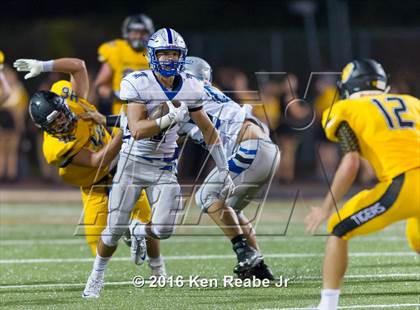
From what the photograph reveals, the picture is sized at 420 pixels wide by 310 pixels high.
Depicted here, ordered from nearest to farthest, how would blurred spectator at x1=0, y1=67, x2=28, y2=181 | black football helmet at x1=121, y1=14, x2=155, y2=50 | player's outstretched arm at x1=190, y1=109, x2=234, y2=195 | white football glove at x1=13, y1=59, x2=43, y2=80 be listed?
player's outstretched arm at x1=190, y1=109, x2=234, y2=195
white football glove at x1=13, y1=59, x2=43, y2=80
black football helmet at x1=121, y1=14, x2=155, y2=50
blurred spectator at x1=0, y1=67, x2=28, y2=181

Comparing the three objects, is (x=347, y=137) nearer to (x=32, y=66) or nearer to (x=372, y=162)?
(x=372, y=162)

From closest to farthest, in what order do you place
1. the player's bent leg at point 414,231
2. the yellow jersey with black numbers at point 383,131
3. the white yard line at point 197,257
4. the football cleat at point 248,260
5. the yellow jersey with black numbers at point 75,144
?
the yellow jersey with black numbers at point 383,131 → the player's bent leg at point 414,231 → the yellow jersey with black numbers at point 75,144 → the football cleat at point 248,260 → the white yard line at point 197,257

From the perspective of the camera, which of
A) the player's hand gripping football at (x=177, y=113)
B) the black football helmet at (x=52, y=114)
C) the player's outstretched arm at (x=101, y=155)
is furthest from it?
the player's outstretched arm at (x=101, y=155)

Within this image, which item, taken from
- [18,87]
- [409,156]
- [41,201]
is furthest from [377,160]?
[18,87]

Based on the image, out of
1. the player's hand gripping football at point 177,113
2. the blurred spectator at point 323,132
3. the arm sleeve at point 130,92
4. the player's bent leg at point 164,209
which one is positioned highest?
the arm sleeve at point 130,92

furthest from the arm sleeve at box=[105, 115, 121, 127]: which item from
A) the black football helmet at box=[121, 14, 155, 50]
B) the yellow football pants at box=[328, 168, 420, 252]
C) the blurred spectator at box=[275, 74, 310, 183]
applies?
the blurred spectator at box=[275, 74, 310, 183]

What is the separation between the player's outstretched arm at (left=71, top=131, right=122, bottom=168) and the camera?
7.11 metres

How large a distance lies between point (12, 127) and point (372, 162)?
11.5 m

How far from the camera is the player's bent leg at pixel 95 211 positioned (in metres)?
7.64

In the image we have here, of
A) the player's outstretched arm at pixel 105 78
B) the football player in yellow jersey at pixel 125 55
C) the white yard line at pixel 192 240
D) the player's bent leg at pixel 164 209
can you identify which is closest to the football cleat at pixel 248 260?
the player's bent leg at pixel 164 209

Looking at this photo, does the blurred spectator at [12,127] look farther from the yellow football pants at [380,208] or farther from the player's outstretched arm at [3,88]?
the yellow football pants at [380,208]

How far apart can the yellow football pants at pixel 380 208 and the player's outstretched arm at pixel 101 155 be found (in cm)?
205

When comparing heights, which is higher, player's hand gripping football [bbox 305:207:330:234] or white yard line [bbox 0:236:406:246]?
player's hand gripping football [bbox 305:207:330:234]

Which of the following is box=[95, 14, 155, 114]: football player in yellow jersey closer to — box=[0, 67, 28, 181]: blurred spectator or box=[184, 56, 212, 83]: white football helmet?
box=[184, 56, 212, 83]: white football helmet
